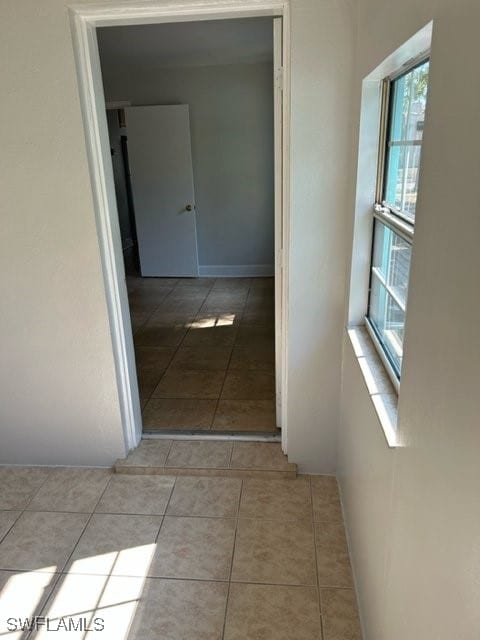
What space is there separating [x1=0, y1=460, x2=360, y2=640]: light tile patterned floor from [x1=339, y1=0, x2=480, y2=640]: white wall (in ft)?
1.90

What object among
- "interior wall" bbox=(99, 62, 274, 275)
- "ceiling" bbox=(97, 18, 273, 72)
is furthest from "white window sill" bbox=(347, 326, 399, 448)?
"interior wall" bbox=(99, 62, 274, 275)

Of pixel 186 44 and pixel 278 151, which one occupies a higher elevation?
pixel 186 44

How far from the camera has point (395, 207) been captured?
171cm

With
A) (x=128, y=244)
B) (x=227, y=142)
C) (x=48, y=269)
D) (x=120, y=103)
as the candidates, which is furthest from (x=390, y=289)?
(x=128, y=244)

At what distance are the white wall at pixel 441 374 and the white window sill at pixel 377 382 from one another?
84 millimetres

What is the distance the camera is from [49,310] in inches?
94.5

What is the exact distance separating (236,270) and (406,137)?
14.9 ft

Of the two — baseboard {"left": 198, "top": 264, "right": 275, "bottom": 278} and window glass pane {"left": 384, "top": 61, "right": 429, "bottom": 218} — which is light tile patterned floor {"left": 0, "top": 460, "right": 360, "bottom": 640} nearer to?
window glass pane {"left": 384, "top": 61, "right": 429, "bottom": 218}

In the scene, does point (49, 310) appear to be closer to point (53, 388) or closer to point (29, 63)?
point (53, 388)

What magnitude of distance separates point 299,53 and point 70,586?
2.35m

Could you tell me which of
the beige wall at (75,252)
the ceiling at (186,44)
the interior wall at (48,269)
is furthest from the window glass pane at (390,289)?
the ceiling at (186,44)

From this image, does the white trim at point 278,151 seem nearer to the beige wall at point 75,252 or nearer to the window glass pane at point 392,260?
the beige wall at point 75,252

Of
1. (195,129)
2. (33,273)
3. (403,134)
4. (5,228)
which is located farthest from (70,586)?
(195,129)

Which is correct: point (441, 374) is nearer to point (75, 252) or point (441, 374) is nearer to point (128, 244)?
point (75, 252)
